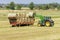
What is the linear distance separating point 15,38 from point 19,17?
1000 centimetres

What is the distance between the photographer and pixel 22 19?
28359 millimetres

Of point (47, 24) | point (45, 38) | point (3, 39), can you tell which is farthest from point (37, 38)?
point (47, 24)

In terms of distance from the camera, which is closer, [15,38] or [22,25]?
[15,38]

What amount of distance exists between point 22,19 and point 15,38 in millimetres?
9885

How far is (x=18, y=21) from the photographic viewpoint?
28.3 metres

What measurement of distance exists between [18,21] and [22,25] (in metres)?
0.89

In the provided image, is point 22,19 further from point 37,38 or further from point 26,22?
point 37,38

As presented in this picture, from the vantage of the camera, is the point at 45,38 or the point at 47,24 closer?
the point at 45,38

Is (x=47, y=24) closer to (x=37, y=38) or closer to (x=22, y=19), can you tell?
(x=22, y=19)

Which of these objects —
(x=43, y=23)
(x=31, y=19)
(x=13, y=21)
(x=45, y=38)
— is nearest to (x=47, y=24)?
(x=43, y=23)

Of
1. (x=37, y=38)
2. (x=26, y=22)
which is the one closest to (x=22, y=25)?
(x=26, y=22)

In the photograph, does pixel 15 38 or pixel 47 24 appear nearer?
pixel 15 38

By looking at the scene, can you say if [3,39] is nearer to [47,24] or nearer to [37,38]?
[37,38]

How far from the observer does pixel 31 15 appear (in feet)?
94.0
